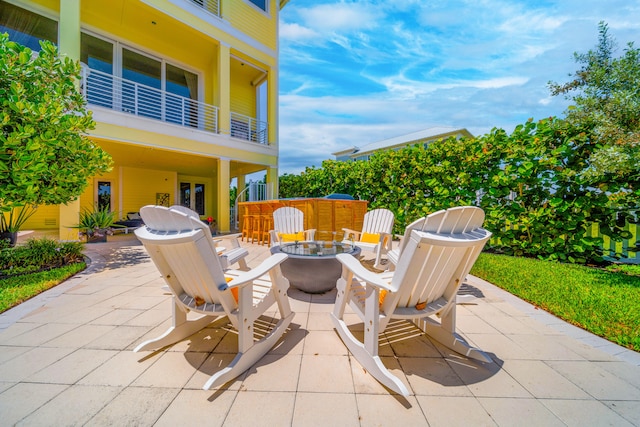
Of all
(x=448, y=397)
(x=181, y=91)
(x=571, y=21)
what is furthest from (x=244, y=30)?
(x=448, y=397)

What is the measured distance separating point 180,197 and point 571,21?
14277mm

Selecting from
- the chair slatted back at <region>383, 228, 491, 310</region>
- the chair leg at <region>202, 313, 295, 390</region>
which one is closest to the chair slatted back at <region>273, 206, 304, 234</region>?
the chair leg at <region>202, 313, 295, 390</region>

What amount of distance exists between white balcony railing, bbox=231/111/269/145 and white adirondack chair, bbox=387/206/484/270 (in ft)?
Result: 31.7

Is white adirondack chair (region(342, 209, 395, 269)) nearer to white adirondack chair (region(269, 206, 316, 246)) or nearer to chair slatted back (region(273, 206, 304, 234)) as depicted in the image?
white adirondack chair (region(269, 206, 316, 246))

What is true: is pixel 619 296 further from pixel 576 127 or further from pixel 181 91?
pixel 181 91

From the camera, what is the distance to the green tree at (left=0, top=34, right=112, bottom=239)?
374 cm

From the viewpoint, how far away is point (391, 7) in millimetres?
5750

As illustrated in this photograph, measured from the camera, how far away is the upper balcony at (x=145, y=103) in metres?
7.35

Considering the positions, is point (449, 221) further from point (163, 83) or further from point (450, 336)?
point (163, 83)

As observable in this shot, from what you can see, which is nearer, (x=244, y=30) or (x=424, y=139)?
(x=244, y=30)

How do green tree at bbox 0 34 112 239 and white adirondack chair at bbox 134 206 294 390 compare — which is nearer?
white adirondack chair at bbox 134 206 294 390

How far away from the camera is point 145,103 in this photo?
799 cm

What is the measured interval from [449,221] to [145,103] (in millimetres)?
9496

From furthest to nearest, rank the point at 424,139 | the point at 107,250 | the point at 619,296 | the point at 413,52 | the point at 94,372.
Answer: the point at 424,139
the point at 413,52
the point at 107,250
the point at 619,296
the point at 94,372
